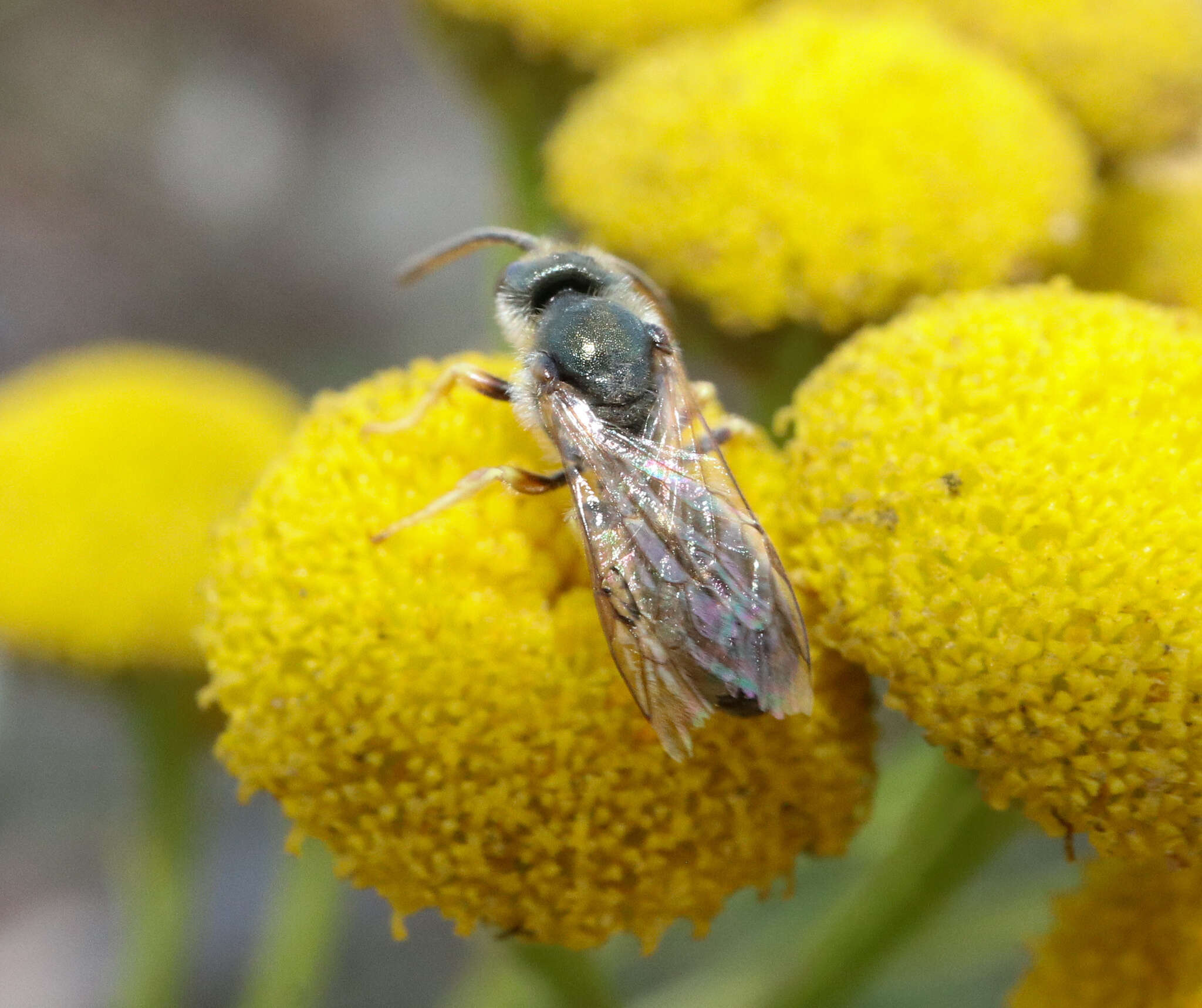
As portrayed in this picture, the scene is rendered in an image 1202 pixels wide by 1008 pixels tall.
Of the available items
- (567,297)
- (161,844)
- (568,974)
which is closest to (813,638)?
(567,297)

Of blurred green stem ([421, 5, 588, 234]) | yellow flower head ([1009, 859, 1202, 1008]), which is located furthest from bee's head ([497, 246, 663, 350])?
yellow flower head ([1009, 859, 1202, 1008])

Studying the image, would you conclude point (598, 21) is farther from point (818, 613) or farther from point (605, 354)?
point (818, 613)

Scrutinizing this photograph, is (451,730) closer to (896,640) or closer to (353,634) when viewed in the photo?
(353,634)

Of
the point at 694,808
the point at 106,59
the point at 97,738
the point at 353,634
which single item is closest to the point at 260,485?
the point at 353,634

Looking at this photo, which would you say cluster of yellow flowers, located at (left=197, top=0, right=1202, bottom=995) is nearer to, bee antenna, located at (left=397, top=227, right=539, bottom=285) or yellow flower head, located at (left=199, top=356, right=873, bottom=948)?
yellow flower head, located at (left=199, top=356, right=873, bottom=948)

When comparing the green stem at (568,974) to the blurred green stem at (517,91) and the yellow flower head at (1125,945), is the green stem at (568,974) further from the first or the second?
the blurred green stem at (517,91)
